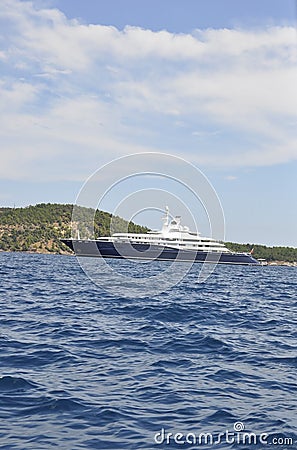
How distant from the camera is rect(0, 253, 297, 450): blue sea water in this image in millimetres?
7844

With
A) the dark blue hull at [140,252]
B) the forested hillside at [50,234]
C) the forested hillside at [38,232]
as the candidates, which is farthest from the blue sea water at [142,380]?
the forested hillside at [38,232]

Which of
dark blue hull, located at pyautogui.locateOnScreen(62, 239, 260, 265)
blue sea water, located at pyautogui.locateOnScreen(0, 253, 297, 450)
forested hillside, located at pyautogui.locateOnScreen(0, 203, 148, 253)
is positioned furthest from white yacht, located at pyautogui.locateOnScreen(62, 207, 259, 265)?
blue sea water, located at pyautogui.locateOnScreen(0, 253, 297, 450)

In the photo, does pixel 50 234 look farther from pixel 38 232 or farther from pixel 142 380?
pixel 142 380

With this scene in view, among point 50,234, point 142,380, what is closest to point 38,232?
point 50,234

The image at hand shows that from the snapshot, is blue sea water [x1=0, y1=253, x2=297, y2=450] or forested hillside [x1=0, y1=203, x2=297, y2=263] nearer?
blue sea water [x1=0, y1=253, x2=297, y2=450]

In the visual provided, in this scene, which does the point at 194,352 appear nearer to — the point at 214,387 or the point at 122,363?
the point at 122,363

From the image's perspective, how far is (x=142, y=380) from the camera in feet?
35.0

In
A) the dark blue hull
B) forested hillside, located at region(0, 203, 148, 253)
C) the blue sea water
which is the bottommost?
the blue sea water

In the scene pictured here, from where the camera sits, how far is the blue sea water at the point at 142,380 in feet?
25.7

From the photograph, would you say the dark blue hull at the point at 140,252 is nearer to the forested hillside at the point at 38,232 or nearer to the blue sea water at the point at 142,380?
the forested hillside at the point at 38,232

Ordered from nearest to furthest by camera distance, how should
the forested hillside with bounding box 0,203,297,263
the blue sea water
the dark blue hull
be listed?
1. the blue sea water
2. the dark blue hull
3. the forested hillside with bounding box 0,203,297,263

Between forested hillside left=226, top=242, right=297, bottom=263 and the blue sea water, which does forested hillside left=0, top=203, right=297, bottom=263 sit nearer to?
forested hillside left=226, top=242, right=297, bottom=263

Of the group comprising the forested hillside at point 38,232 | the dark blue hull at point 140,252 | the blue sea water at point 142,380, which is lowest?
the blue sea water at point 142,380

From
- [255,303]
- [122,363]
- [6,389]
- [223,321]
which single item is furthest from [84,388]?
[255,303]
